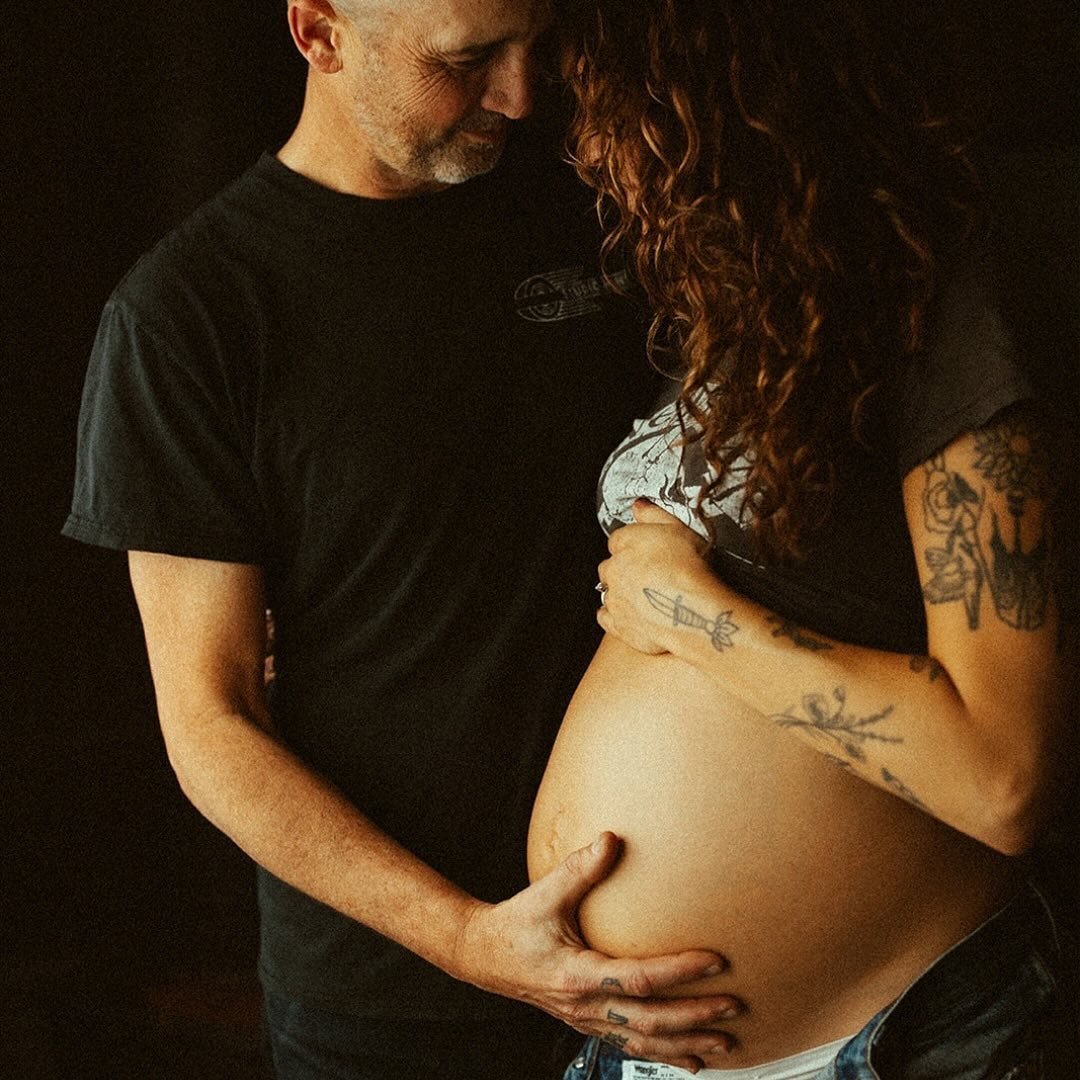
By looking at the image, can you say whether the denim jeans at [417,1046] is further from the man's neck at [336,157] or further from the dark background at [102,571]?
the man's neck at [336,157]

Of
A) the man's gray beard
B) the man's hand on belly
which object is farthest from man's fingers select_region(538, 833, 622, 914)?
the man's gray beard

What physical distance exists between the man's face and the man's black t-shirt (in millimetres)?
73

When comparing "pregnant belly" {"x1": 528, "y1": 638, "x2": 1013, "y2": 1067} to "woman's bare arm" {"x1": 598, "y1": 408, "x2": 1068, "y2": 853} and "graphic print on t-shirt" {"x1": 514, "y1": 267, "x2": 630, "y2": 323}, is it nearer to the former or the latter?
"woman's bare arm" {"x1": 598, "y1": 408, "x2": 1068, "y2": 853}

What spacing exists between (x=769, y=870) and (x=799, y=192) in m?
0.62

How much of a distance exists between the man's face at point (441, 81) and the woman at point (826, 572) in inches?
6.1

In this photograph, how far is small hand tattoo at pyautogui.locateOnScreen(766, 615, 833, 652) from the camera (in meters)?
1.15

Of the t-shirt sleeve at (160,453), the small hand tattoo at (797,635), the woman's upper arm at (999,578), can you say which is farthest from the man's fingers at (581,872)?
the t-shirt sleeve at (160,453)

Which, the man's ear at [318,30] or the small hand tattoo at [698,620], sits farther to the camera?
the man's ear at [318,30]

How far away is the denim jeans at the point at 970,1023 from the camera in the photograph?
119 cm

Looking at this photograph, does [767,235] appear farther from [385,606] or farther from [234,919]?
[234,919]

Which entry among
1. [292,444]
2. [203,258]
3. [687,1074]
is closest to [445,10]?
[203,258]

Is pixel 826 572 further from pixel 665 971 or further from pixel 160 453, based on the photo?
pixel 160 453

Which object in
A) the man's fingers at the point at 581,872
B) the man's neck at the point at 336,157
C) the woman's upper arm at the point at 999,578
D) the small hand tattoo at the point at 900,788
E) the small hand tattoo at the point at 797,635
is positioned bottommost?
the man's fingers at the point at 581,872

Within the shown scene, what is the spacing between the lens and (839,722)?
1.13m
